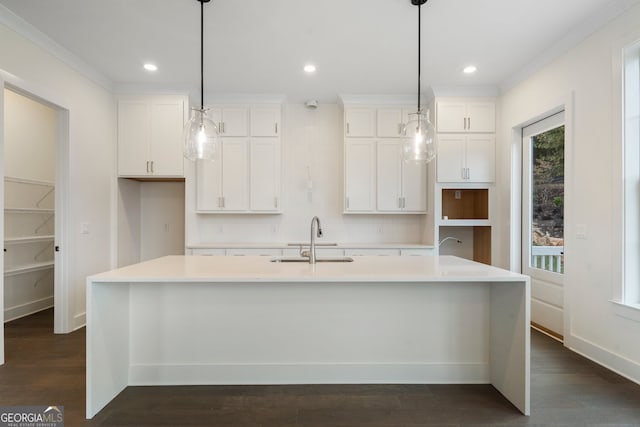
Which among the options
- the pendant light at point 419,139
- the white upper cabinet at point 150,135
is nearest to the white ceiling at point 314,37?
the white upper cabinet at point 150,135

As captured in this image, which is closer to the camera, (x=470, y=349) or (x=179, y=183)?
(x=470, y=349)

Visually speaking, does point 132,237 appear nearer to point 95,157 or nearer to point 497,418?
point 95,157

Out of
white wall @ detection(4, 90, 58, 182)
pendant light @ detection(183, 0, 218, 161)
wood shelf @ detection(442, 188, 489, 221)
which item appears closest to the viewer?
pendant light @ detection(183, 0, 218, 161)

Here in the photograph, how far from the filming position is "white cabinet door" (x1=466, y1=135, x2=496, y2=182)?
165 inches

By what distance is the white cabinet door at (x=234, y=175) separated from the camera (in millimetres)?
4387

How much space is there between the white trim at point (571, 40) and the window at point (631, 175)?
1.08 ft

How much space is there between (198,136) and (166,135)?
79.2 inches

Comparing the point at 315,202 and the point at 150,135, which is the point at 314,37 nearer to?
the point at 315,202

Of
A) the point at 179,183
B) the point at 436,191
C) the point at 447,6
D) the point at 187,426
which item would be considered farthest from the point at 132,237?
the point at 447,6

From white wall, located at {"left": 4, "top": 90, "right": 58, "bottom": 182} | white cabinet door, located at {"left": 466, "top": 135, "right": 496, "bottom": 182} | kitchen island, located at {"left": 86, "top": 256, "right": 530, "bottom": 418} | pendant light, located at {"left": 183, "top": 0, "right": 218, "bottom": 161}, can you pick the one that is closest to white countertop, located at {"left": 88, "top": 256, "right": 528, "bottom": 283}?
kitchen island, located at {"left": 86, "top": 256, "right": 530, "bottom": 418}

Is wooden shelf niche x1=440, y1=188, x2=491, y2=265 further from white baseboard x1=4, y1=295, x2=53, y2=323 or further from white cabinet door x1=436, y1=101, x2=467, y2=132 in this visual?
white baseboard x1=4, y1=295, x2=53, y2=323

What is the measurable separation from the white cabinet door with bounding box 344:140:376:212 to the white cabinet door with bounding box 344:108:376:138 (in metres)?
0.11

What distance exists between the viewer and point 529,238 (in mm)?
3783

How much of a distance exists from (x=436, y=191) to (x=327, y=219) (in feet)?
4.90
